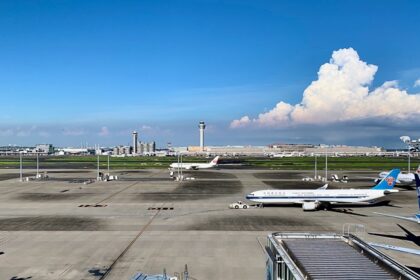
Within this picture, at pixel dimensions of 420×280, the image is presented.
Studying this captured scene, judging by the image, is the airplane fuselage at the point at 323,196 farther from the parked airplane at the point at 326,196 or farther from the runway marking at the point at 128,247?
the runway marking at the point at 128,247

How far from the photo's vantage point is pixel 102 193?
282 feet

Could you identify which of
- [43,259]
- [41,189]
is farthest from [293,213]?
[41,189]

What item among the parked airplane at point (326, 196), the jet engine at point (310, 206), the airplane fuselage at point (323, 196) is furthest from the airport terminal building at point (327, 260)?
the airplane fuselage at point (323, 196)

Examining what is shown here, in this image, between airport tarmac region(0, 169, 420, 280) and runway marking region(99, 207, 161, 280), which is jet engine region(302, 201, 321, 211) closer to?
airport tarmac region(0, 169, 420, 280)

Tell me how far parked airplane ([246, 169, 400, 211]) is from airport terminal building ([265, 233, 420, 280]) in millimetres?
43626

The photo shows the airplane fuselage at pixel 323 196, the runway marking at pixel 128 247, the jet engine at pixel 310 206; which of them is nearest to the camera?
the runway marking at pixel 128 247

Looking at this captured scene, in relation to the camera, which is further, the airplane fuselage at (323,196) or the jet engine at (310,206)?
the airplane fuselage at (323,196)

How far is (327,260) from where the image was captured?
16969 millimetres

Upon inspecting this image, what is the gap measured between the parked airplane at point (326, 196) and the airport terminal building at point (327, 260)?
43.6 m

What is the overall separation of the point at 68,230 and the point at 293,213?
32300 mm

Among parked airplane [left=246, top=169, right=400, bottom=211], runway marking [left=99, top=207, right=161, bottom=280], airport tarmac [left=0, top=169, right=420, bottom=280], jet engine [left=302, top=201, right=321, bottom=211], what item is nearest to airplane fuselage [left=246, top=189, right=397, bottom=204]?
parked airplane [left=246, top=169, right=400, bottom=211]

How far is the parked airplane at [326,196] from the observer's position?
209ft

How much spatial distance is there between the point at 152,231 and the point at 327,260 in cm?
3262

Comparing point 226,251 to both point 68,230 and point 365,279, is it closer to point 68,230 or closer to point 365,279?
point 68,230
